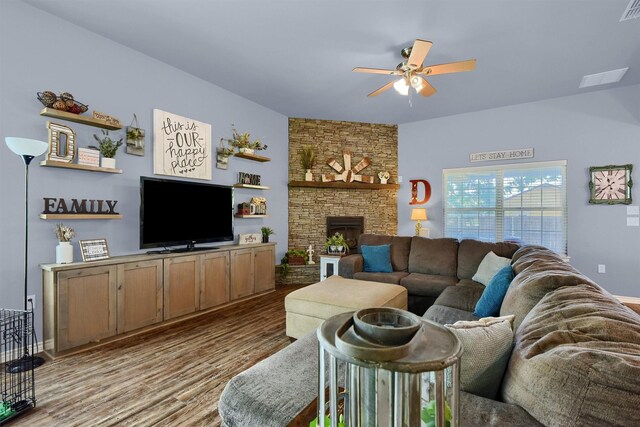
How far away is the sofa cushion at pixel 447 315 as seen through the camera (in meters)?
2.21

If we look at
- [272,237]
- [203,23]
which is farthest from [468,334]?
[272,237]

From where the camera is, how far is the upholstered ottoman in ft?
8.27

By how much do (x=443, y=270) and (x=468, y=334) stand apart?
2.90 m

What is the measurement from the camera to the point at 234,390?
4.06ft

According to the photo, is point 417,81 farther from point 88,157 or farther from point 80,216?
point 80,216

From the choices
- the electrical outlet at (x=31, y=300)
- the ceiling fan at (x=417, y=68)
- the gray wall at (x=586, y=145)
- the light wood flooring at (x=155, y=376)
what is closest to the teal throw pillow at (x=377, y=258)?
the light wood flooring at (x=155, y=376)

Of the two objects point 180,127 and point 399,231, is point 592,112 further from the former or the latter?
point 180,127

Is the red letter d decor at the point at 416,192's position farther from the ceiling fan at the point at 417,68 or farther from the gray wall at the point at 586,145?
the ceiling fan at the point at 417,68

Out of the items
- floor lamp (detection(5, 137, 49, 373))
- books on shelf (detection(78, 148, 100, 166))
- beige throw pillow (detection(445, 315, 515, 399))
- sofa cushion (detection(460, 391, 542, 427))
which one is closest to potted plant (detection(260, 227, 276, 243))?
books on shelf (detection(78, 148, 100, 166))

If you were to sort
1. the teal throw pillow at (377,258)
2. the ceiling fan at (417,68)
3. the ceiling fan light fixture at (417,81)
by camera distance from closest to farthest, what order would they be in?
the ceiling fan at (417,68) < the ceiling fan light fixture at (417,81) < the teal throw pillow at (377,258)

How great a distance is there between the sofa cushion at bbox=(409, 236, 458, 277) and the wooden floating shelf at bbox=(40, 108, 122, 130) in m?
3.74

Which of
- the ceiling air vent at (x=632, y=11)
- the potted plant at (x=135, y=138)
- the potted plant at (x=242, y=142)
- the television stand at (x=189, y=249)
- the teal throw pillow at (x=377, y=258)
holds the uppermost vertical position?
the ceiling air vent at (x=632, y=11)

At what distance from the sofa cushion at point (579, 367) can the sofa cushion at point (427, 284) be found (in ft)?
7.39

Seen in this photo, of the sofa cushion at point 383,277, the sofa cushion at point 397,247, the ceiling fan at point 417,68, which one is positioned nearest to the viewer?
the ceiling fan at point 417,68
